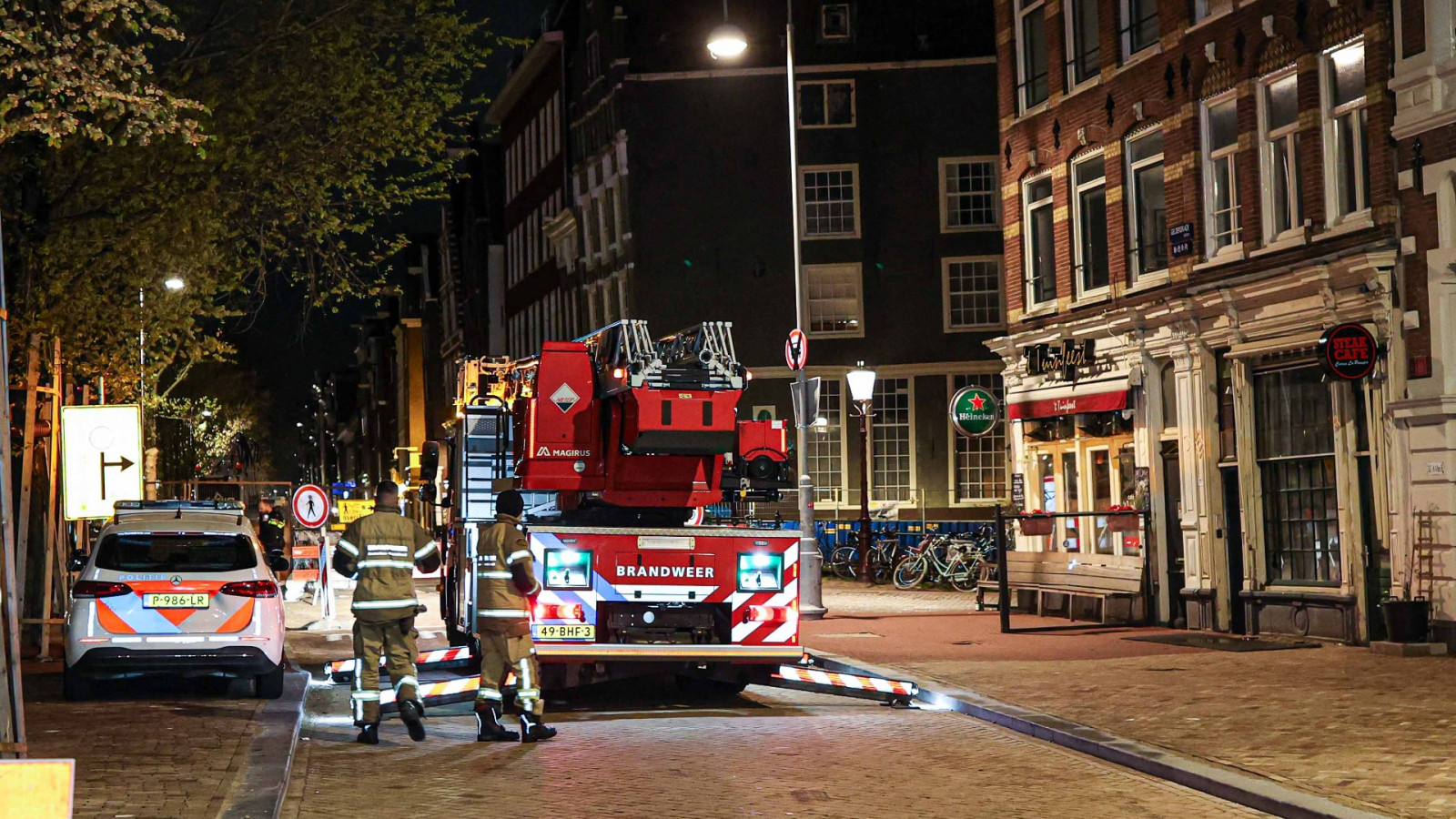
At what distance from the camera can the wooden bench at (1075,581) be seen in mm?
22250

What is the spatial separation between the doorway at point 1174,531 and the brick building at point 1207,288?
26 millimetres

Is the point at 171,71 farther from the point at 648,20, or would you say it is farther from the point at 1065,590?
the point at 648,20

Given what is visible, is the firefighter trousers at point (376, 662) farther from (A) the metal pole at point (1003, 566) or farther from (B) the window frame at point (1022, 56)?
(B) the window frame at point (1022, 56)

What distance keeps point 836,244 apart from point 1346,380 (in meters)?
25.3

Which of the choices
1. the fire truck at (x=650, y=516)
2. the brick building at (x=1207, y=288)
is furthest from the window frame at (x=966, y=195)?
the fire truck at (x=650, y=516)

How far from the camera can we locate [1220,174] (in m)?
21.3

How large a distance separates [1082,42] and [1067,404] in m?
5.03

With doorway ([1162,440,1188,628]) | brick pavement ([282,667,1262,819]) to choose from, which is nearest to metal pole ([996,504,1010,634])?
doorway ([1162,440,1188,628])

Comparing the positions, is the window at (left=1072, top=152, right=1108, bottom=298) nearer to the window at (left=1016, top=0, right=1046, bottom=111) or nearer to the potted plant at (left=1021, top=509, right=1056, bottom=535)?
the window at (left=1016, top=0, right=1046, bottom=111)

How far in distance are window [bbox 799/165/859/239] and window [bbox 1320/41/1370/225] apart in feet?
80.9

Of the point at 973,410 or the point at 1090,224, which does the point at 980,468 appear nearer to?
the point at 973,410

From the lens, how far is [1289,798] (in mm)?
9445

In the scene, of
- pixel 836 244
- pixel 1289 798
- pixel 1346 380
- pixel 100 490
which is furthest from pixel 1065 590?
pixel 836 244

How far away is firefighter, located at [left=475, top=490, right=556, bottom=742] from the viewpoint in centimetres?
1260
